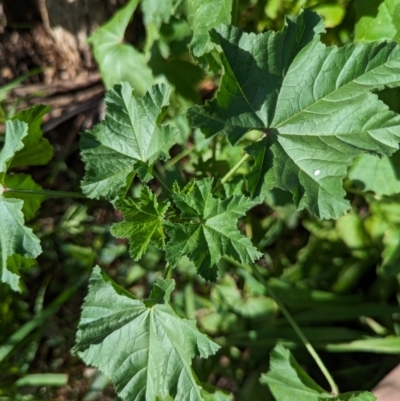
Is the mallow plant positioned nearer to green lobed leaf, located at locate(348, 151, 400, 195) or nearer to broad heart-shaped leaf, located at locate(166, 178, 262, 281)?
broad heart-shaped leaf, located at locate(166, 178, 262, 281)

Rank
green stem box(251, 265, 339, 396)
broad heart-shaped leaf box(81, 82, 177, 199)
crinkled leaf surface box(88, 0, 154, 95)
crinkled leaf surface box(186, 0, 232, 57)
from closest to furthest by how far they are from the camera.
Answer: broad heart-shaped leaf box(81, 82, 177, 199)
crinkled leaf surface box(186, 0, 232, 57)
green stem box(251, 265, 339, 396)
crinkled leaf surface box(88, 0, 154, 95)

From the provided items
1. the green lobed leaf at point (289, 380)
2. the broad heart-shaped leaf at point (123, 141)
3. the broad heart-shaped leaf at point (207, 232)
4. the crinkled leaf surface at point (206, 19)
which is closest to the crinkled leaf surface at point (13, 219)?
the broad heart-shaped leaf at point (123, 141)

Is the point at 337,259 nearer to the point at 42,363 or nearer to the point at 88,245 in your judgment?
the point at 88,245

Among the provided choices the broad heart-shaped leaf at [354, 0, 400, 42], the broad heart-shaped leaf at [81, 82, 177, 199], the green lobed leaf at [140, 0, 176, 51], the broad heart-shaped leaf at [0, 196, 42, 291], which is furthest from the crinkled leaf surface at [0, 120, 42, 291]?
the broad heart-shaped leaf at [354, 0, 400, 42]

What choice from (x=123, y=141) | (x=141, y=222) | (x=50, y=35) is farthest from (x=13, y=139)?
(x=50, y=35)

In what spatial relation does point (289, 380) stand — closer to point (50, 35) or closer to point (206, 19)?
point (206, 19)
